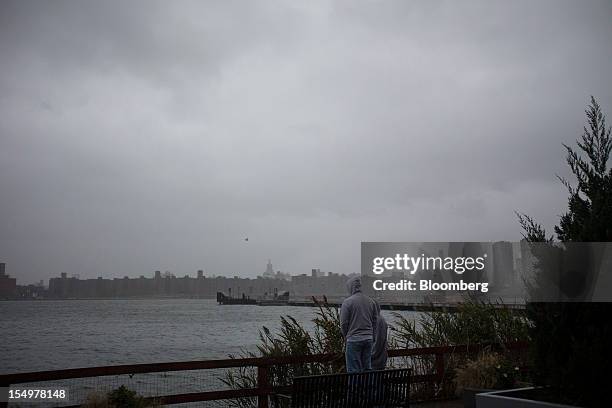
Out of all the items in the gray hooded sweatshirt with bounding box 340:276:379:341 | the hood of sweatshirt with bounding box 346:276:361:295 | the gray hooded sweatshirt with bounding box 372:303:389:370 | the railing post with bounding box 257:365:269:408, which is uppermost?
the hood of sweatshirt with bounding box 346:276:361:295

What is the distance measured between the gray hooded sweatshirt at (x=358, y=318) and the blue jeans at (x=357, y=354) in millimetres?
66

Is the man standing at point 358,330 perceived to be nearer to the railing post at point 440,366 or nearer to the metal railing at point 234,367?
the metal railing at point 234,367

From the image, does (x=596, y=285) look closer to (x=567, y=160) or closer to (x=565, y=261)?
(x=565, y=261)

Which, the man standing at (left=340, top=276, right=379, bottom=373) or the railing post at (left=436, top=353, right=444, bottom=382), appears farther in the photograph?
the railing post at (left=436, top=353, right=444, bottom=382)

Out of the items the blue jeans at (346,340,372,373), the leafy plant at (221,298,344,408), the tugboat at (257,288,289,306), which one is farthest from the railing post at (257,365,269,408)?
the tugboat at (257,288,289,306)

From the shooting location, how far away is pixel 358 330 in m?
7.59

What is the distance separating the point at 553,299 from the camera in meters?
5.74

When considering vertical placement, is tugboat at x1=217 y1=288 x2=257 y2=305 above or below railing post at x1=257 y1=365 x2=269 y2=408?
below

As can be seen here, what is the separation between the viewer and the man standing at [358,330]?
7586mm

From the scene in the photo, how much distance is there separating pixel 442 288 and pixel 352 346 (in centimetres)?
1065

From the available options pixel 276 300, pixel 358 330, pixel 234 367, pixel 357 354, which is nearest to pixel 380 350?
pixel 357 354

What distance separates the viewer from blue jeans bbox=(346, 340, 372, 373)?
7.59 meters
